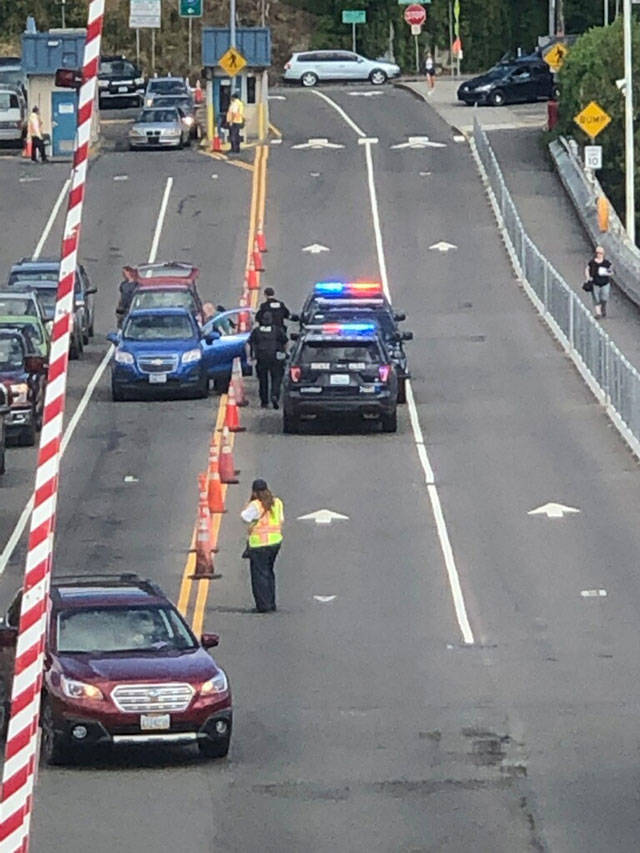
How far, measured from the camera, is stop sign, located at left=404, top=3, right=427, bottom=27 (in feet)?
310

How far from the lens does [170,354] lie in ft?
131

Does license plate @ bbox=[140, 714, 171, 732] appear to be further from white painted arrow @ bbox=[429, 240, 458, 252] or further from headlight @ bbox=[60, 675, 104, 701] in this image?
white painted arrow @ bbox=[429, 240, 458, 252]

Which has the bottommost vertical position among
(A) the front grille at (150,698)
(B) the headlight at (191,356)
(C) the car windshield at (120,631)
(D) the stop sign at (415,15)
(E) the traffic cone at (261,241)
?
(E) the traffic cone at (261,241)

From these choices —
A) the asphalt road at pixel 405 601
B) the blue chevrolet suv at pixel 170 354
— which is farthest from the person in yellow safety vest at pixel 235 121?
the blue chevrolet suv at pixel 170 354

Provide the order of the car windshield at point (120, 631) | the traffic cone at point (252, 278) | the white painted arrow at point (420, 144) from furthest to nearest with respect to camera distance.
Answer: the white painted arrow at point (420, 144) < the traffic cone at point (252, 278) < the car windshield at point (120, 631)

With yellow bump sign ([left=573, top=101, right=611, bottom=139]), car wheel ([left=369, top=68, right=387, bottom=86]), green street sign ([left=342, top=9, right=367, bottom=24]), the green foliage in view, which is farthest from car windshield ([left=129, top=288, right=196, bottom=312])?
green street sign ([left=342, top=9, right=367, bottom=24])

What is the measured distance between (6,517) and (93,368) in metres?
13.8

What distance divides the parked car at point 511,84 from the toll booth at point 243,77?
10654 mm

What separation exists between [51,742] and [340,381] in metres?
18.4

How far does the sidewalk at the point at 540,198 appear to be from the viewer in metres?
48.3

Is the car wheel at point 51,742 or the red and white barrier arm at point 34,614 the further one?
the car wheel at point 51,742

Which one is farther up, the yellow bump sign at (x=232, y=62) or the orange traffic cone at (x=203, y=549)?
the yellow bump sign at (x=232, y=62)

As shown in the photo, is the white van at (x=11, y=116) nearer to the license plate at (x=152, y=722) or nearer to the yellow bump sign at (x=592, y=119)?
the yellow bump sign at (x=592, y=119)

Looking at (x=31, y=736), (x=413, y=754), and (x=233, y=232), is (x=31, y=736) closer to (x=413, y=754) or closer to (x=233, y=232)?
(x=413, y=754)
